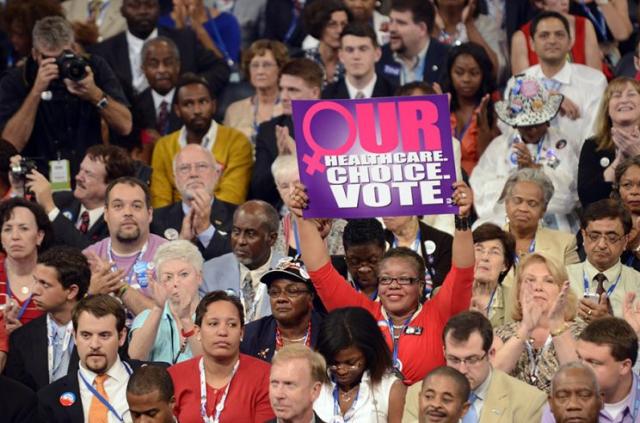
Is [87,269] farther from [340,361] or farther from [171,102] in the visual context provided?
[171,102]

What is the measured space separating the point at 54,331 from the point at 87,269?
1.39 feet

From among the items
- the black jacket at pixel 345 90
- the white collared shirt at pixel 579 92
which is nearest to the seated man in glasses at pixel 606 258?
the white collared shirt at pixel 579 92

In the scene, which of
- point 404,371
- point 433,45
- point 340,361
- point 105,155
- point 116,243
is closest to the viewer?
point 340,361

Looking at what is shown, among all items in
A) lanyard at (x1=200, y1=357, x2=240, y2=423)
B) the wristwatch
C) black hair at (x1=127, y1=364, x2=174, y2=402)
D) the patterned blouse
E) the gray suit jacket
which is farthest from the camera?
the wristwatch

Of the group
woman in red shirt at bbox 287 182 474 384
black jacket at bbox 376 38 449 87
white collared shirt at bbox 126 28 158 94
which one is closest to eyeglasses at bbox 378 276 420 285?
woman in red shirt at bbox 287 182 474 384

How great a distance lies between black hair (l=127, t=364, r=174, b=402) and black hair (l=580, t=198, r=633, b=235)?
121 inches

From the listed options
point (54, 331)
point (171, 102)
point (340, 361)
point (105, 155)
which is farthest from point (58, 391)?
point (171, 102)

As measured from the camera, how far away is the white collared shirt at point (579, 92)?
44.7 feet

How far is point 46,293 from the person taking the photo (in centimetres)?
1131

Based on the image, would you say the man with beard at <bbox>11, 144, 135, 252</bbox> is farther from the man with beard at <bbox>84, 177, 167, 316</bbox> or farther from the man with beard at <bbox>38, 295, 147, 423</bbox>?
the man with beard at <bbox>38, 295, 147, 423</bbox>

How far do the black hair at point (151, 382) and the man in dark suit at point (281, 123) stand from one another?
4.27 metres

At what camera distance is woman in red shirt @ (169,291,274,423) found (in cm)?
1027

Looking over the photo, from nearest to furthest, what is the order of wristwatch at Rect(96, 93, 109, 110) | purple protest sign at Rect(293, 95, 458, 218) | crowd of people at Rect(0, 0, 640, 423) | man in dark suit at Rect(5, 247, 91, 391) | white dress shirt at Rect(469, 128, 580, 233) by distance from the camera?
crowd of people at Rect(0, 0, 640, 423)
purple protest sign at Rect(293, 95, 458, 218)
man in dark suit at Rect(5, 247, 91, 391)
white dress shirt at Rect(469, 128, 580, 233)
wristwatch at Rect(96, 93, 109, 110)

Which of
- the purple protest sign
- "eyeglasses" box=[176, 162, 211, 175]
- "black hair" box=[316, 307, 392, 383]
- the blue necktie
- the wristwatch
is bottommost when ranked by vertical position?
the blue necktie
